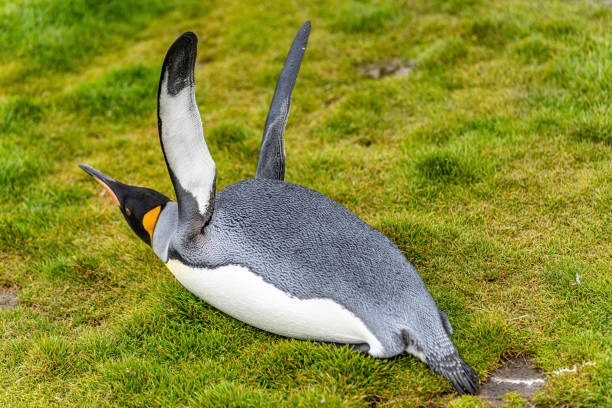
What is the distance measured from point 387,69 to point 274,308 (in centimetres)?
325

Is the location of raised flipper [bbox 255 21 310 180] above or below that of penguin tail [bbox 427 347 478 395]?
above

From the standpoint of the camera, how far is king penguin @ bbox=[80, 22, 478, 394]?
2080mm

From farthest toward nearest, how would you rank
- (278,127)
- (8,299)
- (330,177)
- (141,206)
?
(330,177) < (8,299) < (278,127) < (141,206)

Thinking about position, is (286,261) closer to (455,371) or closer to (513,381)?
(455,371)

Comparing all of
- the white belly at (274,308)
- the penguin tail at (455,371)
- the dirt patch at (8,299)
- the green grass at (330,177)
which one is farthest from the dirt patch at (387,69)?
the dirt patch at (8,299)

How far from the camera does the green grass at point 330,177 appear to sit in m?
2.25

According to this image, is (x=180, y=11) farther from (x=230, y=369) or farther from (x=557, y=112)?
(x=230, y=369)

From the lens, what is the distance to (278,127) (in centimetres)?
280

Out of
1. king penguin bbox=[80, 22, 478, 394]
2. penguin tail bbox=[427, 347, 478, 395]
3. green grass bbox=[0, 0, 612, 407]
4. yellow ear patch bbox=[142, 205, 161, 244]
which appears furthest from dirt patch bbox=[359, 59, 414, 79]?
penguin tail bbox=[427, 347, 478, 395]

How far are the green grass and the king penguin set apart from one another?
138 mm

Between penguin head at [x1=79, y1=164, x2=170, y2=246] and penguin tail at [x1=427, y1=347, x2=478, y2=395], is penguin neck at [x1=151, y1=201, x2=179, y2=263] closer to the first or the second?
penguin head at [x1=79, y1=164, x2=170, y2=246]

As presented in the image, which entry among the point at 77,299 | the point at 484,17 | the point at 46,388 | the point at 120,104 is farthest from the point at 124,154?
the point at 484,17

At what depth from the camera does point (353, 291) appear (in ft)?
6.89

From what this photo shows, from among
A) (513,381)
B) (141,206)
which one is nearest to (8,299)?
(141,206)
